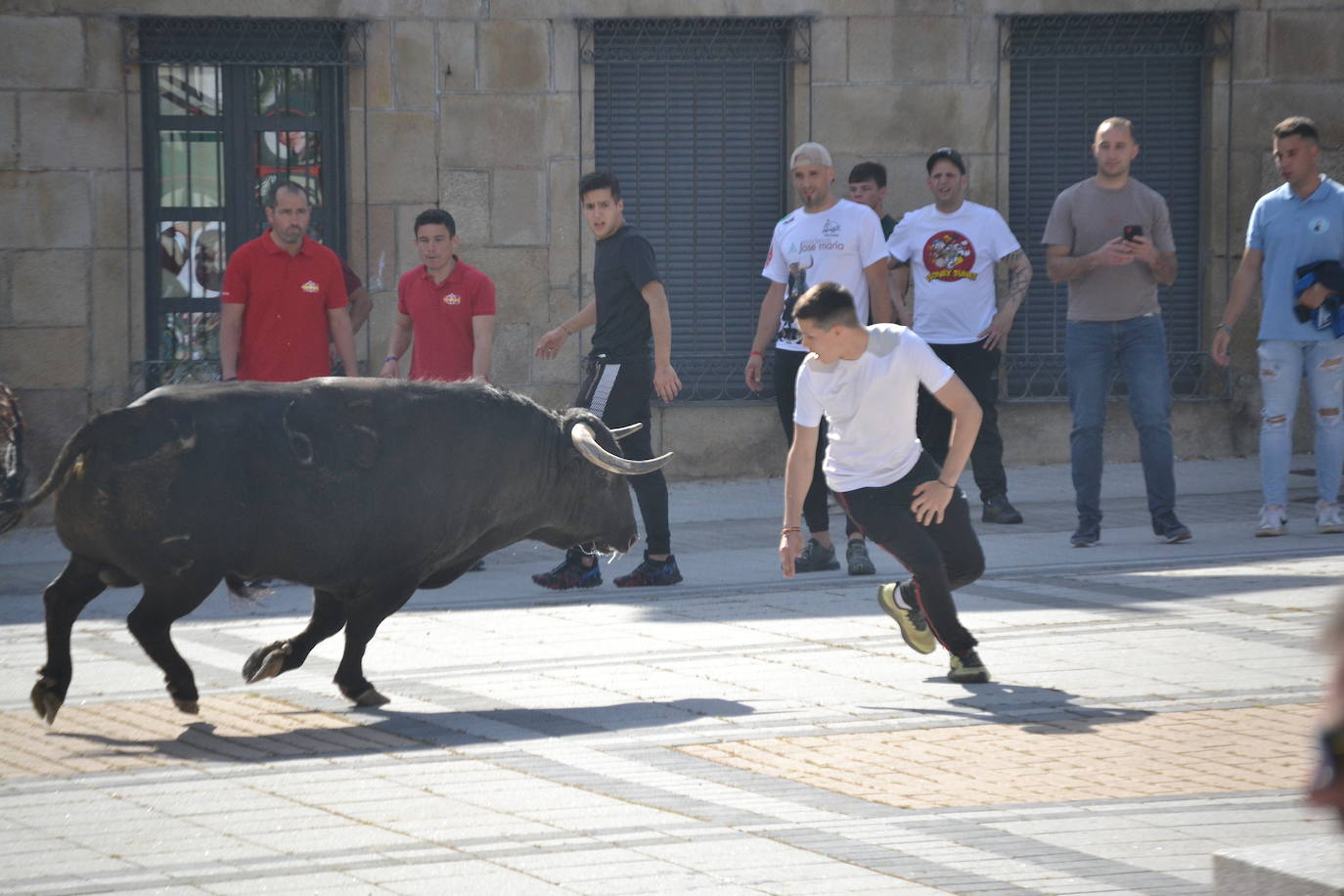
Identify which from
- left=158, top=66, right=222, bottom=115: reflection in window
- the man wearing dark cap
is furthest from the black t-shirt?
left=158, top=66, right=222, bottom=115: reflection in window

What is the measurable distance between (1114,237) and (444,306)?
3.70m

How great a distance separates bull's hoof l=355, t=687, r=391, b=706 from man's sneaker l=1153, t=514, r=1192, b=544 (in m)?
5.06

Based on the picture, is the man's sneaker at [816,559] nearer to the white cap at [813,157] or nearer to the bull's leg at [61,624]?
the white cap at [813,157]

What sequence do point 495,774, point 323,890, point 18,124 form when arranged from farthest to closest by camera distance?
point 18,124 → point 495,774 → point 323,890

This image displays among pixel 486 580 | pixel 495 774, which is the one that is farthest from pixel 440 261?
pixel 495 774

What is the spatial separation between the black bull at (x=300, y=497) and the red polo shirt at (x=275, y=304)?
2321mm

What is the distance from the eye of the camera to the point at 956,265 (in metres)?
11.5

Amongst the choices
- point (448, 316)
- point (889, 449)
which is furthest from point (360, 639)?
point (448, 316)

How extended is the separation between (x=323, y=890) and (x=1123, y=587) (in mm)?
5353

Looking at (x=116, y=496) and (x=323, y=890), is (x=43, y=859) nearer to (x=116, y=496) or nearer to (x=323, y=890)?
(x=323, y=890)

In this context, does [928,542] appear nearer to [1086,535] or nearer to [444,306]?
[1086,535]

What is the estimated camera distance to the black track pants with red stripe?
719cm

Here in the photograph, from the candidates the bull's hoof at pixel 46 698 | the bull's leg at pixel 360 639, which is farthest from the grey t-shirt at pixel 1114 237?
the bull's hoof at pixel 46 698

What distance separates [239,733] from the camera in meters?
6.63
